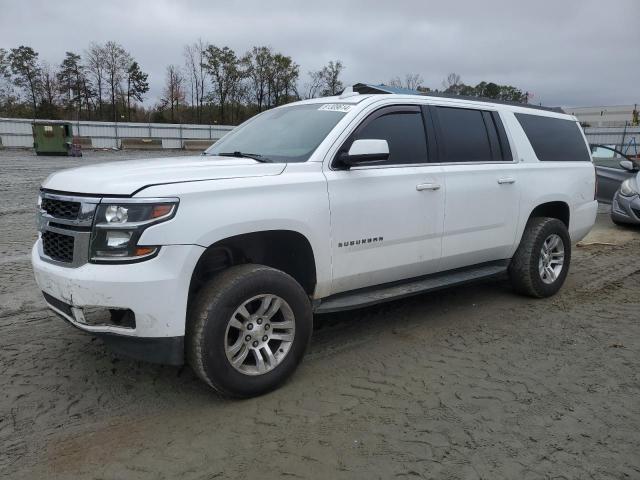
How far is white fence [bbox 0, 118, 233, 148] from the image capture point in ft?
105

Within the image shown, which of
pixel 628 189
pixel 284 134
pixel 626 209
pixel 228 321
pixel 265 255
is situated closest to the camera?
pixel 228 321

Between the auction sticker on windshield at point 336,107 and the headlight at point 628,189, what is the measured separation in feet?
26.6

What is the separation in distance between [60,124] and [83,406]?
2868cm

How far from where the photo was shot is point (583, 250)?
8.27m

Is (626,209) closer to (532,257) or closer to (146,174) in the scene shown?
(532,257)

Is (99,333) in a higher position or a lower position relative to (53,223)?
lower

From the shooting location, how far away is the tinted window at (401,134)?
411 cm

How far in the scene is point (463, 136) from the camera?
4.74 m

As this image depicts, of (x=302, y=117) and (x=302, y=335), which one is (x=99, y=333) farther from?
(x=302, y=117)

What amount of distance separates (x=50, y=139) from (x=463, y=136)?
91.8 feet

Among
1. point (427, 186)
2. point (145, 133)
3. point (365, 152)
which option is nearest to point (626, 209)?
point (427, 186)

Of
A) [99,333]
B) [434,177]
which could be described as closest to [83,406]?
[99,333]

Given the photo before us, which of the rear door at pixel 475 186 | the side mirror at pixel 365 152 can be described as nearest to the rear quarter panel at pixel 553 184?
the rear door at pixel 475 186

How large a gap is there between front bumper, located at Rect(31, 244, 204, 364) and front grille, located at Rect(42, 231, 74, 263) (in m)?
0.09
